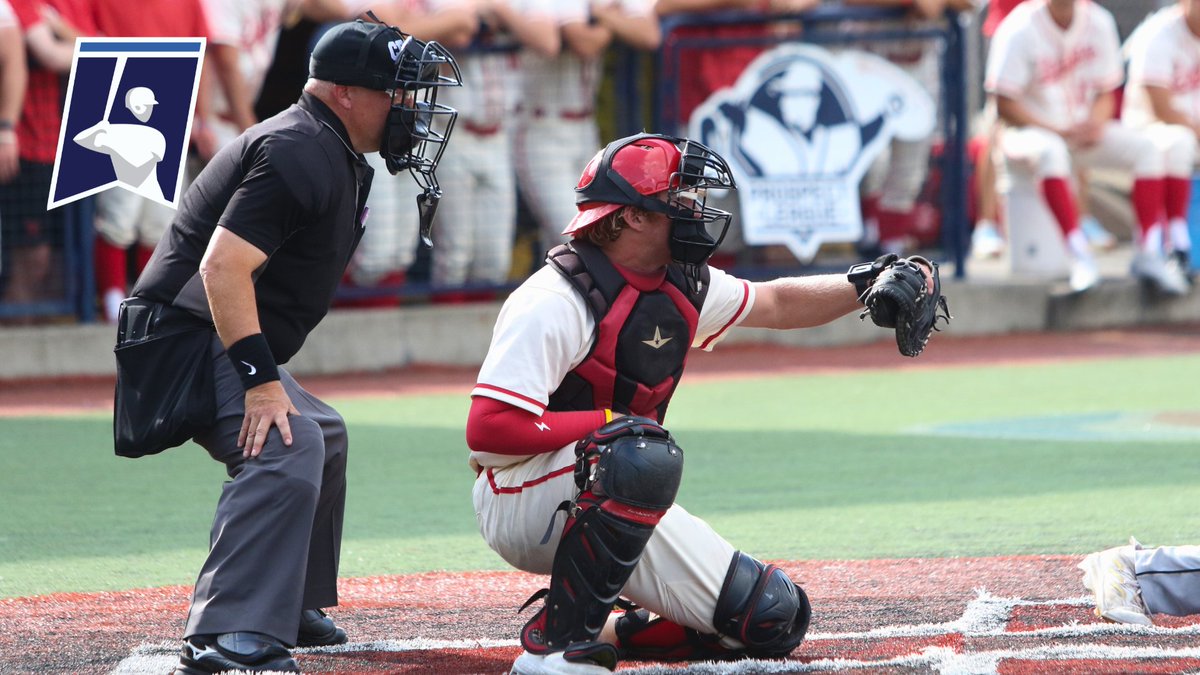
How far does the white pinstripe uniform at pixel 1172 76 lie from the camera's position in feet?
36.1

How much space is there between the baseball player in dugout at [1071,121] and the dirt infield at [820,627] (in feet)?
20.5

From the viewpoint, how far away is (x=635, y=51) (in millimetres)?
10281

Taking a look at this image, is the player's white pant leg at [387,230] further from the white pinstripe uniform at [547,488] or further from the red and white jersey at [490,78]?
the white pinstripe uniform at [547,488]

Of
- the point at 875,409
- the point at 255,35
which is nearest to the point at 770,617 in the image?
the point at 875,409

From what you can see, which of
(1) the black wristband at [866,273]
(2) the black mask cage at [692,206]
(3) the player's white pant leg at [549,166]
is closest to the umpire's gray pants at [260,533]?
(2) the black mask cage at [692,206]

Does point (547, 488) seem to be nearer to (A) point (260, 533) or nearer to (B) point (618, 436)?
(B) point (618, 436)

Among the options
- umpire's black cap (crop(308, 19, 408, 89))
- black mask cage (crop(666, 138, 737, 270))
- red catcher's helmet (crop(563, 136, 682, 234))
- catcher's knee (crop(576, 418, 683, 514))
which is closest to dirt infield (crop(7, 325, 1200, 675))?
catcher's knee (crop(576, 418, 683, 514))

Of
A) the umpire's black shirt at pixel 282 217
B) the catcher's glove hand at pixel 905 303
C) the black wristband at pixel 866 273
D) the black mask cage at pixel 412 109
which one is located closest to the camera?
the umpire's black shirt at pixel 282 217

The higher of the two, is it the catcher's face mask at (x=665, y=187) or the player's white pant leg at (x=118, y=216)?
the catcher's face mask at (x=665, y=187)

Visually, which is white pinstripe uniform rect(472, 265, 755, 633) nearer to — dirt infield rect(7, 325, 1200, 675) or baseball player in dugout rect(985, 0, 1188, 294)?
dirt infield rect(7, 325, 1200, 675)

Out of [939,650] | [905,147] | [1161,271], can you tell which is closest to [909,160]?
[905,147]

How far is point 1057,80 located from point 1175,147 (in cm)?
89

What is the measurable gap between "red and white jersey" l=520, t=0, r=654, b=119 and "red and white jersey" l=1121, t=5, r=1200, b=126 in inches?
143

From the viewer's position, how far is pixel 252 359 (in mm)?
3838
